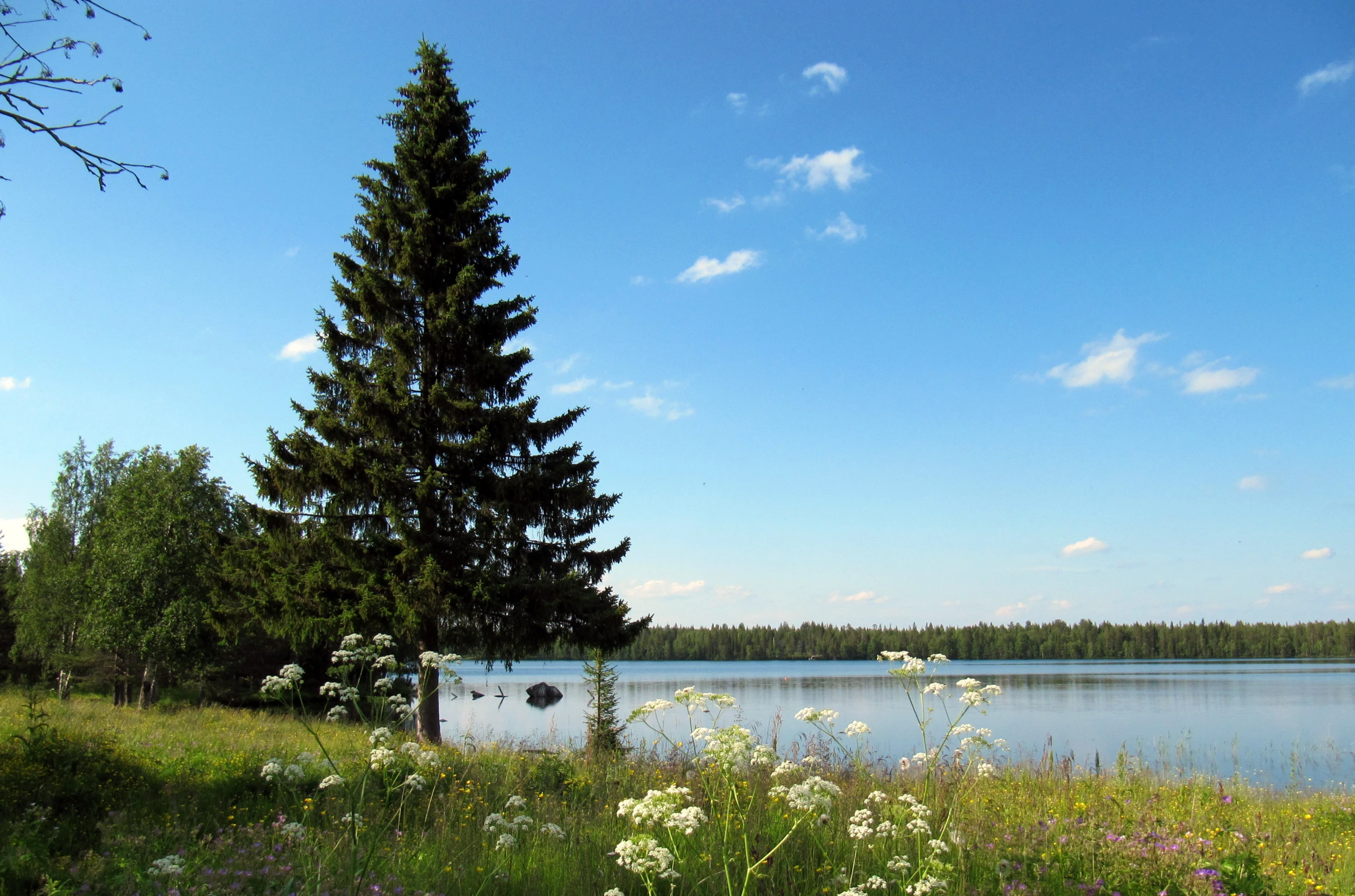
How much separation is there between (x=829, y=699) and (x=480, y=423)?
2436 cm

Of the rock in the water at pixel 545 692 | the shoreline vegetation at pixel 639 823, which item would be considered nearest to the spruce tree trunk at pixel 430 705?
the shoreline vegetation at pixel 639 823

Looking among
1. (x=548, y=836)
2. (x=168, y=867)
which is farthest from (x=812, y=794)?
(x=168, y=867)

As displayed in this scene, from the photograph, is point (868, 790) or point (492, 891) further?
point (868, 790)

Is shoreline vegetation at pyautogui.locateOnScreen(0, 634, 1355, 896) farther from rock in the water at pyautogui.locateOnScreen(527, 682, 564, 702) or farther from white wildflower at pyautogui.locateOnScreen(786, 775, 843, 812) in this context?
rock in the water at pyautogui.locateOnScreen(527, 682, 564, 702)

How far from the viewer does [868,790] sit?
297 inches

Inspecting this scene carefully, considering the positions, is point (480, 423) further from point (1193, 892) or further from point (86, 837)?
point (1193, 892)

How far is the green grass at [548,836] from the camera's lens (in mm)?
4652

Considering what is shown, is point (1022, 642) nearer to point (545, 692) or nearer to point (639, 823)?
point (545, 692)

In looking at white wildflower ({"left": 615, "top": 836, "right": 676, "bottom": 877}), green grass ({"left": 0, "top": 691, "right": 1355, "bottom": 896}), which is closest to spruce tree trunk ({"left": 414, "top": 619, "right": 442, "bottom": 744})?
green grass ({"left": 0, "top": 691, "right": 1355, "bottom": 896})

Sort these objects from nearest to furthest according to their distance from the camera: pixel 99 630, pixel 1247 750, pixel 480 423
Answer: pixel 480 423, pixel 1247 750, pixel 99 630

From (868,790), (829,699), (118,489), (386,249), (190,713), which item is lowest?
(829,699)

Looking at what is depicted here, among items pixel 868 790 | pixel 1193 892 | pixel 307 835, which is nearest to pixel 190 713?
pixel 307 835

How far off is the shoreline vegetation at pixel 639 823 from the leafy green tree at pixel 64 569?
21171mm

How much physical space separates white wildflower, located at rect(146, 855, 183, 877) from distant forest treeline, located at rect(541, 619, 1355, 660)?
349 ft
